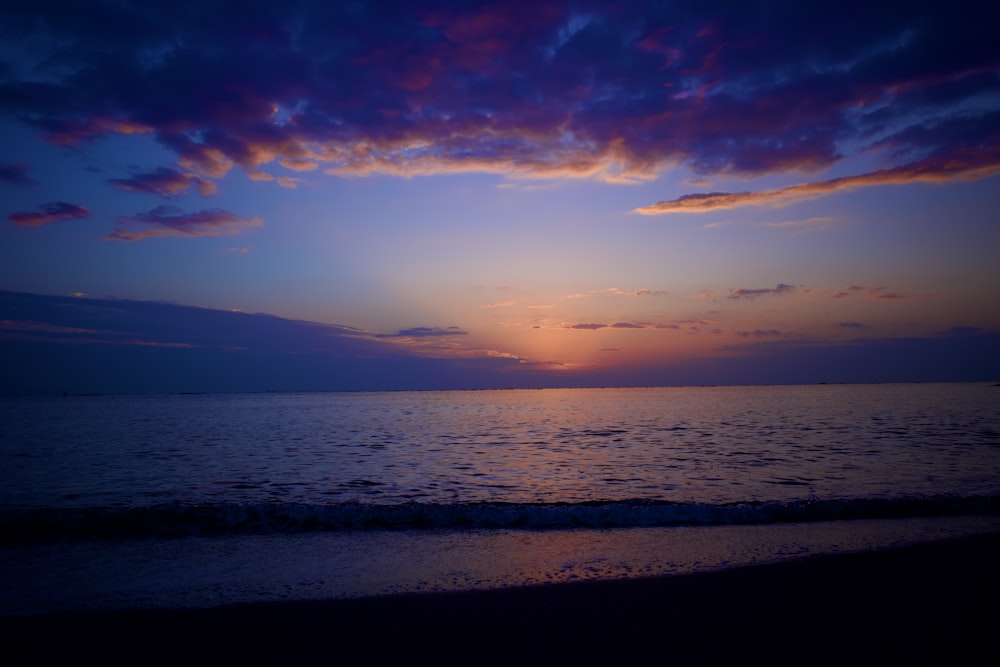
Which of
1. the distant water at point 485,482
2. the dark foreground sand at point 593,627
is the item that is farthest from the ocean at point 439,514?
the dark foreground sand at point 593,627

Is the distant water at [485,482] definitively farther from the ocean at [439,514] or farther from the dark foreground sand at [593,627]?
the dark foreground sand at [593,627]

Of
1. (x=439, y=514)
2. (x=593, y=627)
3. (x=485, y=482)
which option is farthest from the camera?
(x=485, y=482)

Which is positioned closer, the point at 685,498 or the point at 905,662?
the point at 905,662

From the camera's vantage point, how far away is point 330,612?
7668mm

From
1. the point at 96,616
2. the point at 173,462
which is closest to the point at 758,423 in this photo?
the point at 173,462

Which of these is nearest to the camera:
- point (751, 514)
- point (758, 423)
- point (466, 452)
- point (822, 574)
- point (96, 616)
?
point (96, 616)

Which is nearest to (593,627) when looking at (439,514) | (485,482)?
(439,514)

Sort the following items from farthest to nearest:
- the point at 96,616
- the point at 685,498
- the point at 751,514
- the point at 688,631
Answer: the point at 685,498 → the point at 751,514 → the point at 96,616 → the point at 688,631

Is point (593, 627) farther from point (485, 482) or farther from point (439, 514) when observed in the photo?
point (485, 482)

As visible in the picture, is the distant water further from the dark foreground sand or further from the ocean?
the dark foreground sand

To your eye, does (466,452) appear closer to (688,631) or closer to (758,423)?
(688,631)

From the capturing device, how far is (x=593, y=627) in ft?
22.8

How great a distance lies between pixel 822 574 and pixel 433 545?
773cm

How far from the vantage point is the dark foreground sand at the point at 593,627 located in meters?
6.28
